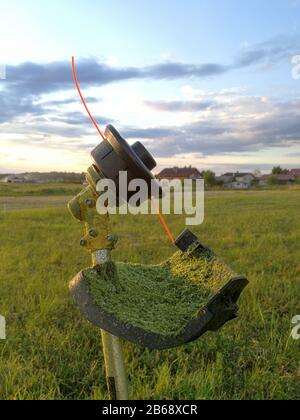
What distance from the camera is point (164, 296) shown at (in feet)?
6.52

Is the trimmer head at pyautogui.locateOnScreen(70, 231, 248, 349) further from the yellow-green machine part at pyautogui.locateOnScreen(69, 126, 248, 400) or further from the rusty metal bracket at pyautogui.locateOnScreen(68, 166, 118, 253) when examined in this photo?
the rusty metal bracket at pyautogui.locateOnScreen(68, 166, 118, 253)

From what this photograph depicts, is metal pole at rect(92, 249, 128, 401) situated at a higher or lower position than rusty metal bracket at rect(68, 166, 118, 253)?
lower

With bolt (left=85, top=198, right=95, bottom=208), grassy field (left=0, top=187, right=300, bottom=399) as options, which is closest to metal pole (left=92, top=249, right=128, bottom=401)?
bolt (left=85, top=198, right=95, bottom=208)

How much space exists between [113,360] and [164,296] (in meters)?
0.34

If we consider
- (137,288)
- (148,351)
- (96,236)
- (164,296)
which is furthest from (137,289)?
(148,351)

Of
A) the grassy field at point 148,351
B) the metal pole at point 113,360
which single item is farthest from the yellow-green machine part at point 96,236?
the grassy field at point 148,351

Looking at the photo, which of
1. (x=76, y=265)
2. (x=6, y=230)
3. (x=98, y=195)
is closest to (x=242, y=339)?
(x=98, y=195)

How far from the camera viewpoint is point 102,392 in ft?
10.9

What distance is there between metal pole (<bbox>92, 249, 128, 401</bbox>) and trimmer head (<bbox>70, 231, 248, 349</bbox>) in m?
0.07

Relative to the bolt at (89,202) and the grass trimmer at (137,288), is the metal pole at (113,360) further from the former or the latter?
the bolt at (89,202)

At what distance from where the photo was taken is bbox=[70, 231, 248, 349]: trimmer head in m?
1.66

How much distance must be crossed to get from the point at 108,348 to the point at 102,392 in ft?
5.03

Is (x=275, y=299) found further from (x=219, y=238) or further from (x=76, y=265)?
(x=219, y=238)

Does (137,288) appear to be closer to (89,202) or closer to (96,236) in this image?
(96,236)
